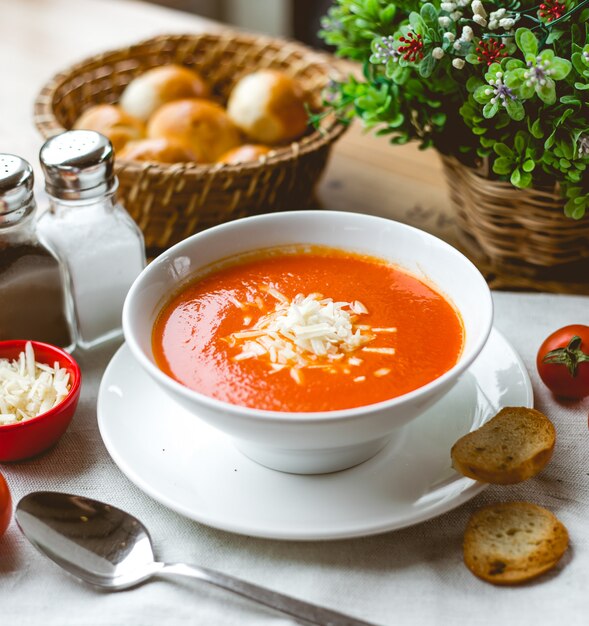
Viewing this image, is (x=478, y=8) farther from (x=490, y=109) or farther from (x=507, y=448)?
(x=507, y=448)

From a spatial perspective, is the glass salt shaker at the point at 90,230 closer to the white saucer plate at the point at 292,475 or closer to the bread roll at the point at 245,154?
the white saucer plate at the point at 292,475

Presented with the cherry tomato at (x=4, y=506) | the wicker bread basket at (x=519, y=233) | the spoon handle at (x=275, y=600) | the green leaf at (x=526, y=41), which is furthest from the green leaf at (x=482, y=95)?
the cherry tomato at (x=4, y=506)

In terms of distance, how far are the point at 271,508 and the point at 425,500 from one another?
0.88 ft

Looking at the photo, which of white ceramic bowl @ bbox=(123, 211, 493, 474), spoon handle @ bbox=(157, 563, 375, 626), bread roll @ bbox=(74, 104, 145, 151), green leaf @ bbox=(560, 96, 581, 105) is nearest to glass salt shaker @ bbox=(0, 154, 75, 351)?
white ceramic bowl @ bbox=(123, 211, 493, 474)

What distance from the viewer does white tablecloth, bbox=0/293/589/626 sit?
1319mm

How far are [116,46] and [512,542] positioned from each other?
2.58 m

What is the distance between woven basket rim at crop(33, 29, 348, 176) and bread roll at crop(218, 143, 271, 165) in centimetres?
5

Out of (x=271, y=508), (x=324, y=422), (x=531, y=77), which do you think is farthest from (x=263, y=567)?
(x=531, y=77)

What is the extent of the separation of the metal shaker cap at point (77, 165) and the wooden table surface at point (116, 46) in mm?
789

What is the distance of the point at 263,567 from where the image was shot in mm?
1412

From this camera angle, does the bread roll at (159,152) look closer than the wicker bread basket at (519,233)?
No

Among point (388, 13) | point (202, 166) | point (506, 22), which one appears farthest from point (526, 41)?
point (202, 166)

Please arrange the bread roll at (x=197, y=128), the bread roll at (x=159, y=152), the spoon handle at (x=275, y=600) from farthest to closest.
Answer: the bread roll at (x=197, y=128), the bread roll at (x=159, y=152), the spoon handle at (x=275, y=600)

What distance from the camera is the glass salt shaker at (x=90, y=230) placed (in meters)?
1.83
